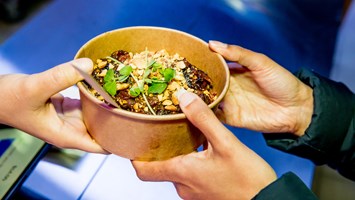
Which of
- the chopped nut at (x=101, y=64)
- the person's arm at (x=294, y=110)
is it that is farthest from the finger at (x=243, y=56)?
the chopped nut at (x=101, y=64)

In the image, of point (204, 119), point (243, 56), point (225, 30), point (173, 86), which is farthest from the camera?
point (225, 30)

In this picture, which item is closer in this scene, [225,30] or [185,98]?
[185,98]

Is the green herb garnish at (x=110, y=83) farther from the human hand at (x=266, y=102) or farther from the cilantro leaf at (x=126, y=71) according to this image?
the human hand at (x=266, y=102)

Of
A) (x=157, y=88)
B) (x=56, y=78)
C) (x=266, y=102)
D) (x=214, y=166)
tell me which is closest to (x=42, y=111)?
(x=56, y=78)

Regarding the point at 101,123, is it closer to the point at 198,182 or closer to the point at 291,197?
the point at 198,182

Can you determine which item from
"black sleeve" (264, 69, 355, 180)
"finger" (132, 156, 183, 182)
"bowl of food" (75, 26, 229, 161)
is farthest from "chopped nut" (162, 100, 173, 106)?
"black sleeve" (264, 69, 355, 180)

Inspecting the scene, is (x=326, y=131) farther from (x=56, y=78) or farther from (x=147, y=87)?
(x=56, y=78)

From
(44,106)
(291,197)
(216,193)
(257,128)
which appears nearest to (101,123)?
(44,106)
